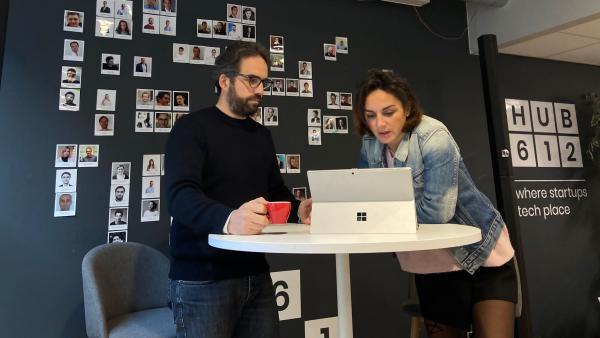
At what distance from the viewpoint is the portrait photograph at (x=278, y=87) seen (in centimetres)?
275

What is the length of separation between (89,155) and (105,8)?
2.91 feet

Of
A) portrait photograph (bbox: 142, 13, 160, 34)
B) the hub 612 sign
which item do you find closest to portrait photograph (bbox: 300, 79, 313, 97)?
portrait photograph (bbox: 142, 13, 160, 34)

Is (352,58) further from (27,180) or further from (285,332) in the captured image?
(27,180)

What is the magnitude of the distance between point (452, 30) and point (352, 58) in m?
1.05

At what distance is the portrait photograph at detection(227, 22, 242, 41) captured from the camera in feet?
8.78

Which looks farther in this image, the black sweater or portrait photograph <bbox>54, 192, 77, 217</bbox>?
portrait photograph <bbox>54, 192, 77, 217</bbox>

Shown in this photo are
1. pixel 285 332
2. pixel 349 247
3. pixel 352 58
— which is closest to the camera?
A: pixel 349 247

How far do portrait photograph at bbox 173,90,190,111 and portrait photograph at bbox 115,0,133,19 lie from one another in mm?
529

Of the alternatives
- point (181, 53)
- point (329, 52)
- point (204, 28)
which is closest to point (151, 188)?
point (181, 53)

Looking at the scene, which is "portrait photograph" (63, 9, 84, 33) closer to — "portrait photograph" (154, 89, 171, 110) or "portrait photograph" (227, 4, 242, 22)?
"portrait photograph" (154, 89, 171, 110)

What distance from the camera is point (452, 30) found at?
11.2ft

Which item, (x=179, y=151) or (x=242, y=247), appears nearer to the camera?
(x=242, y=247)

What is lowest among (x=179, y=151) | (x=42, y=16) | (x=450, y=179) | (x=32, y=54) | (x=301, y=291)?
(x=301, y=291)

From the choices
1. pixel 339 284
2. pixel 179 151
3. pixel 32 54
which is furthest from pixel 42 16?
pixel 339 284
